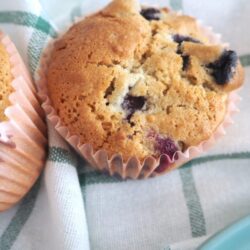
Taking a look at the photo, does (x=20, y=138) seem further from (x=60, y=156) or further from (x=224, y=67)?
(x=224, y=67)

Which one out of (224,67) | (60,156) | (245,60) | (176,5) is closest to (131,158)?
(60,156)

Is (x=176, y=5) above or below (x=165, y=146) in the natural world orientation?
above

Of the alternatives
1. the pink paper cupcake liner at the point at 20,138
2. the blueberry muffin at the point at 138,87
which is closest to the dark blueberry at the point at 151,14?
the blueberry muffin at the point at 138,87

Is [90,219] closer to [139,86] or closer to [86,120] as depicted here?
[86,120]

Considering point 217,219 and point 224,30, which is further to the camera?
point 224,30

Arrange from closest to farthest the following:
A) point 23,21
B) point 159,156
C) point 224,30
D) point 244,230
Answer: point 244,230 < point 159,156 < point 23,21 < point 224,30

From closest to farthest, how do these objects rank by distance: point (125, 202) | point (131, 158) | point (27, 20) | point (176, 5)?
1. point (131, 158)
2. point (125, 202)
3. point (27, 20)
4. point (176, 5)

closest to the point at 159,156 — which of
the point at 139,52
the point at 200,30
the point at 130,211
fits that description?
the point at 130,211

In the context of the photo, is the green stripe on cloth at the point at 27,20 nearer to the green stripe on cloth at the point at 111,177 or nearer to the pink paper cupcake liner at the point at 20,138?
the pink paper cupcake liner at the point at 20,138
